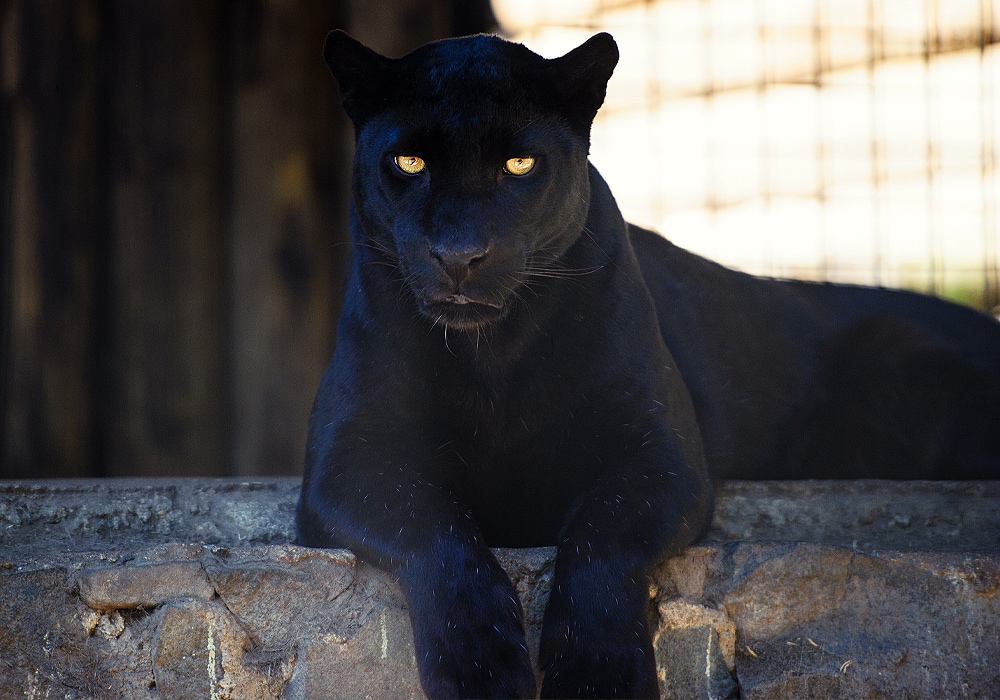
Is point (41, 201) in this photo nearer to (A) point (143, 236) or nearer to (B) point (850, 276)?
(A) point (143, 236)

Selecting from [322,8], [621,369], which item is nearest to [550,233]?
[621,369]

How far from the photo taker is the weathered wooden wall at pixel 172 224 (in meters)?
3.43

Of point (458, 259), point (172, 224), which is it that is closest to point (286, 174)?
point (172, 224)

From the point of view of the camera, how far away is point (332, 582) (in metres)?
1.63

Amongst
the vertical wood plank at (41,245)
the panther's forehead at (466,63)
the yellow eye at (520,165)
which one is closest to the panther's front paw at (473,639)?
the yellow eye at (520,165)

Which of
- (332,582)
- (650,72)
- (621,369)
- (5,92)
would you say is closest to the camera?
(332,582)

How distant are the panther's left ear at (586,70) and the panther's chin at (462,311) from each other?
0.46 meters

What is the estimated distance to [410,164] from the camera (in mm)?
1806

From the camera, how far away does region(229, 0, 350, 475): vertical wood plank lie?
3.82 meters

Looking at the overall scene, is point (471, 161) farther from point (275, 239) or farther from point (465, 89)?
point (275, 239)

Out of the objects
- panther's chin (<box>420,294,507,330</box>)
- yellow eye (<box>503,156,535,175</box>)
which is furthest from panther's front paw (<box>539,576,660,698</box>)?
yellow eye (<box>503,156,535,175</box>)

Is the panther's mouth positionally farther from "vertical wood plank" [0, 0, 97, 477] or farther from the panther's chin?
"vertical wood plank" [0, 0, 97, 477]

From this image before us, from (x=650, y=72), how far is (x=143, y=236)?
192 centimetres

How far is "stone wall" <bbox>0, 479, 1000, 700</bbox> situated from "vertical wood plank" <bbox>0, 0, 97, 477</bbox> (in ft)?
6.16
